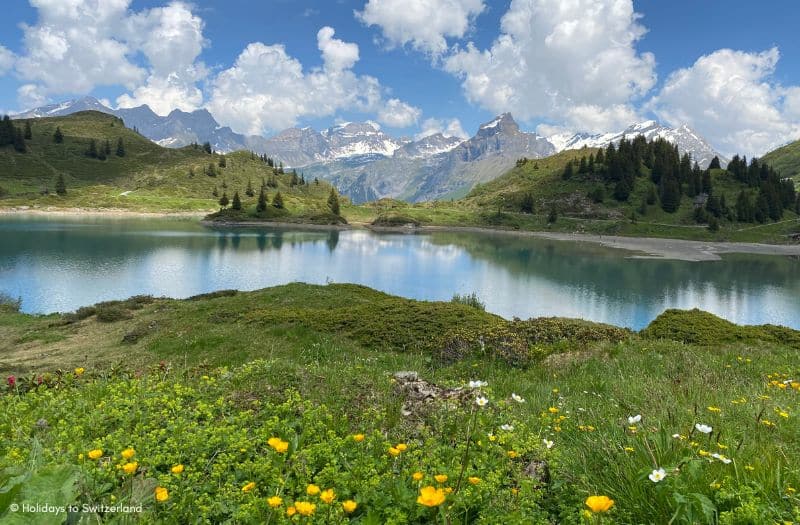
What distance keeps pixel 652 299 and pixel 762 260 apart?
295 ft

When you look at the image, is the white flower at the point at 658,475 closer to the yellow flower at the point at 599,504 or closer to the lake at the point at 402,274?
the yellow flower at the point at 599,504

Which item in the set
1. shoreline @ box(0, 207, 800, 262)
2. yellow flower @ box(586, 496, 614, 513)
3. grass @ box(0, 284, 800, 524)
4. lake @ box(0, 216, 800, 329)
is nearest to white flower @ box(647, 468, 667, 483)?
grass @ box(0, 284, 800, 524)

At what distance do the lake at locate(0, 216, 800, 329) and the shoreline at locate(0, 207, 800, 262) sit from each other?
48.5 feet

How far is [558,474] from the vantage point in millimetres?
4625

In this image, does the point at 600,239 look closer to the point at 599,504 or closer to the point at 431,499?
the point at 599,504

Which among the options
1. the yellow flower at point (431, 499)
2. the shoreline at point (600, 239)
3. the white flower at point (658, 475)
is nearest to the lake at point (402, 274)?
the shoreline at point (600, 239)

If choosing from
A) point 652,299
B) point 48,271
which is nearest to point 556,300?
point 652,299

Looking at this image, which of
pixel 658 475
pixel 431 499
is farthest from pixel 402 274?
pixel 431 499

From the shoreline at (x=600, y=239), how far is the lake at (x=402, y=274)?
48.5ft

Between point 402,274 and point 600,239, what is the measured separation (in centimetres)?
11970

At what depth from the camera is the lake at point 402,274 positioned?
53.4 metres

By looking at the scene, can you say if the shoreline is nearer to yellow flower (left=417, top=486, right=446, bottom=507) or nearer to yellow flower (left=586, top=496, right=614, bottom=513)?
yellow flower (left=586, top=496, right=614, bottom=513)

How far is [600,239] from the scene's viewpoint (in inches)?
6570

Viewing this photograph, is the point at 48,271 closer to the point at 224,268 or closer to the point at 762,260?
the point at 224,268
